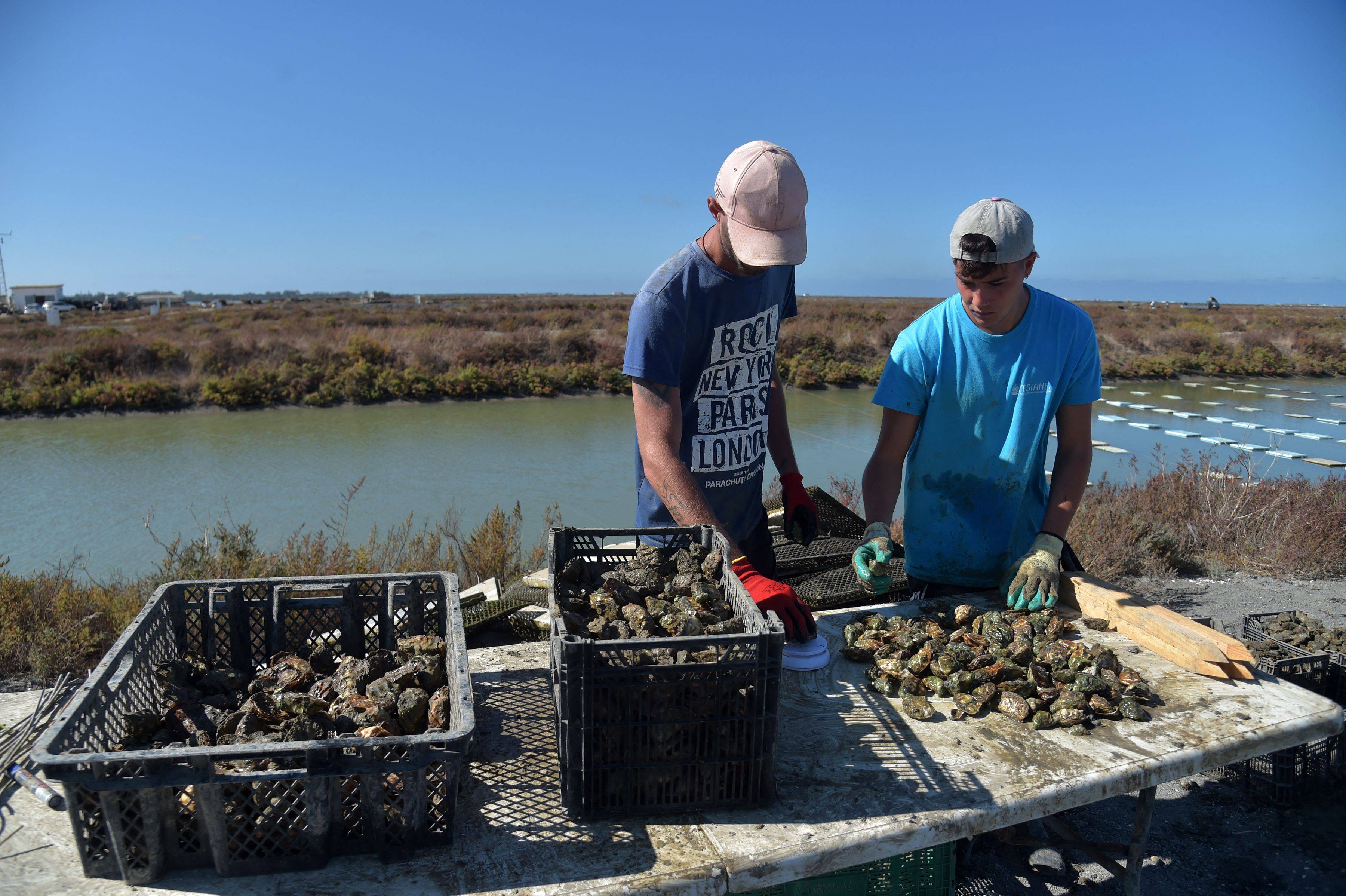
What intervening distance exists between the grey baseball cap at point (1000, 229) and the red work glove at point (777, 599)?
1.22m

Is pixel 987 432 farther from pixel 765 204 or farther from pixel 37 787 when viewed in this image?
pixel 37 787

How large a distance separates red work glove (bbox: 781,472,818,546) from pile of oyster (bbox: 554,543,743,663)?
72 cm

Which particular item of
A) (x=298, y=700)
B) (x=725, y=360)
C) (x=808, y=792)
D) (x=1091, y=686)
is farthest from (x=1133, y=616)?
(x=298, y=700)

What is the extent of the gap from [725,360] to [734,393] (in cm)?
12

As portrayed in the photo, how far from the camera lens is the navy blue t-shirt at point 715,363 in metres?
2.35

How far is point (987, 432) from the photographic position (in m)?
2.82

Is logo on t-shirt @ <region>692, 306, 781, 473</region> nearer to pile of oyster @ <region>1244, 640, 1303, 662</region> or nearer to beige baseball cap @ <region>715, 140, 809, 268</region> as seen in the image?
beige baseball cap @ <region>715, 140, 809, 268</region>

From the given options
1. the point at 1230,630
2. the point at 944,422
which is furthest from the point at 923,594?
the point at 1230,630

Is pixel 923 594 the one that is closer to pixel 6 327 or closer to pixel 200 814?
pixel 200 814

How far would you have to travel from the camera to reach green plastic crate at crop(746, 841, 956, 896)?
2.04 meters

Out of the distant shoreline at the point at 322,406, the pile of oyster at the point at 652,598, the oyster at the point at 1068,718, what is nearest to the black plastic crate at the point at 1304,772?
the oyster at the point at 1068,718

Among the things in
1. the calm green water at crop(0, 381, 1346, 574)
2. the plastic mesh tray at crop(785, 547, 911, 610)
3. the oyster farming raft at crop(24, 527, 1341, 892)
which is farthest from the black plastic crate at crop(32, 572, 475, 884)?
the calm green water at crop(0, 381, 1346, 574)

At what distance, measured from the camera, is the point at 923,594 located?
3129 mm

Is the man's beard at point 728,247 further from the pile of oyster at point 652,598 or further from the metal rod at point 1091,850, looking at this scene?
the metal rod at point 1091,850
